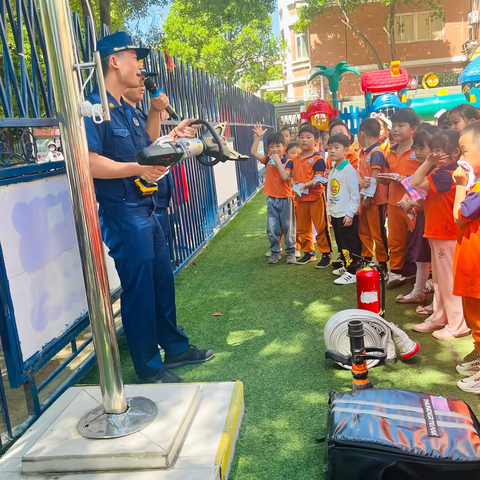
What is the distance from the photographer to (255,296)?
5141 mm

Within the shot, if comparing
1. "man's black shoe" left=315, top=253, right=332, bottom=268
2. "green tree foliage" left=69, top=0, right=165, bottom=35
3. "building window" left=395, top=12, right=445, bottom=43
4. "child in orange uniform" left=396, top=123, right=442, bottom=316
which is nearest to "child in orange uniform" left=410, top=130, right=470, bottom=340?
"child in orange uniform" left=396, top=123, right=442, bottom=316

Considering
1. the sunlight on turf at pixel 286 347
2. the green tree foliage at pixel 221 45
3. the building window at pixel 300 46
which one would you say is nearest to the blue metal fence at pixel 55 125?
the sunlight on turf at pixel 286 347

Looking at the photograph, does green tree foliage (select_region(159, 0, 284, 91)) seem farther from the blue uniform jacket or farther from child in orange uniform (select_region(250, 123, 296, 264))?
the blue uniform jacket

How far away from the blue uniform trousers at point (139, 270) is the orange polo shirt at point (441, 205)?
198cm

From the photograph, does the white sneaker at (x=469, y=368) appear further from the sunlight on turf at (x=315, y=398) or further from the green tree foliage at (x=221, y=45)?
the green tree foliage at (x=221, y=45)

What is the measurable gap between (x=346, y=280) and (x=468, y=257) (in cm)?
233

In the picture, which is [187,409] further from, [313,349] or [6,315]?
[313,349]

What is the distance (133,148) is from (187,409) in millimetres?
1603

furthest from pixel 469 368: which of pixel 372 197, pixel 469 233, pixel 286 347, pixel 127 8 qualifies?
pixel 127 8

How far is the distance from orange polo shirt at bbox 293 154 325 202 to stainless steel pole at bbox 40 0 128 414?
3.97 metres

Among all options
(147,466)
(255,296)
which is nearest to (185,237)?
(255,296)

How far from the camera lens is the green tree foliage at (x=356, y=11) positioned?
31394 millimetres

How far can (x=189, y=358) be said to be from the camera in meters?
3.69

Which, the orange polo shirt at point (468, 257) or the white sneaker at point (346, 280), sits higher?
the orange polo shirt at point (468, 257)
